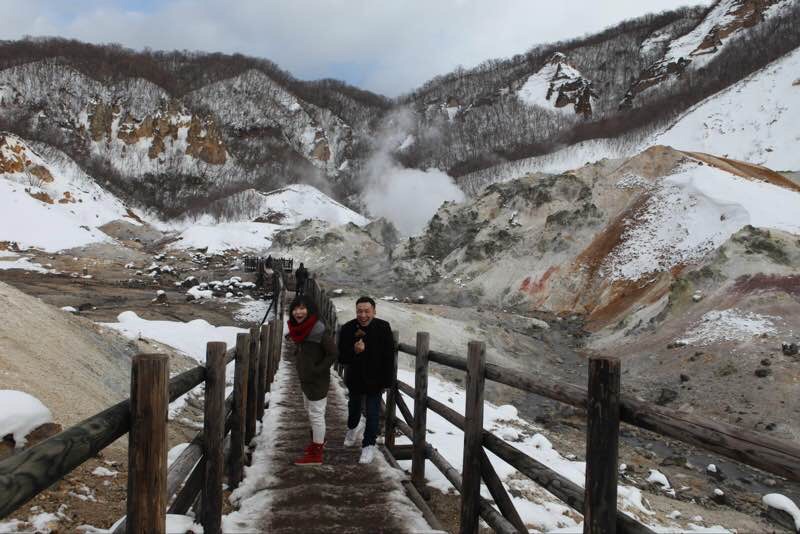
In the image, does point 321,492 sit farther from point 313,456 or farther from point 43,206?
point 43,206

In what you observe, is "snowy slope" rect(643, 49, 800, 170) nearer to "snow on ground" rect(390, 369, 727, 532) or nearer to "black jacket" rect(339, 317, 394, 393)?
"snow on ground" rect(390, 369, 727, 532)

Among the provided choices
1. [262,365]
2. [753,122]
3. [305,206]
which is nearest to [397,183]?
[305,206]

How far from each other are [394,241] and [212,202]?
145ft

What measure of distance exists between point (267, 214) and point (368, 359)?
79788mm

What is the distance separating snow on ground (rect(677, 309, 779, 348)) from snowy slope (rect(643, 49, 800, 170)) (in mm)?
38773

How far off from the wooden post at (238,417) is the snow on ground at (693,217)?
22863 mm

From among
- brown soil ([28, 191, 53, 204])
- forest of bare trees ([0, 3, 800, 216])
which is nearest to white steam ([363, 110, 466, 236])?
forest of bare trees ([0, 3, 800, 216])

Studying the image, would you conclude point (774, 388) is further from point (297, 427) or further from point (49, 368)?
point (49, 368)

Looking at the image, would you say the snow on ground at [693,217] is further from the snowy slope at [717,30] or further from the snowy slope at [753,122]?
the snowy slope at [717,30]

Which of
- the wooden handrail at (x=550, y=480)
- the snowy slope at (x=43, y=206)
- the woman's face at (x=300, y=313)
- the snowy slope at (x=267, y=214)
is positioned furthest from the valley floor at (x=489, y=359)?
the snowy slope at (x=267, y=214)

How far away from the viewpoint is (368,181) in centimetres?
11162

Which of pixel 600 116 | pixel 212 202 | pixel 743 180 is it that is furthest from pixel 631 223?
pixel 212 202

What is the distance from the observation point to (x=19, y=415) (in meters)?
4.03

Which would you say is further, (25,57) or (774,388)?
(25,57)
